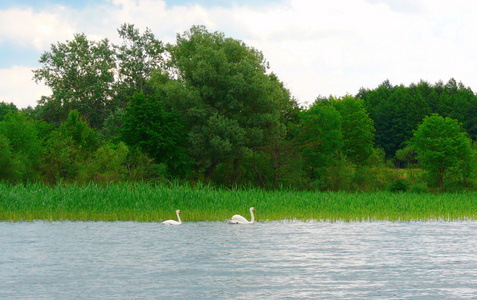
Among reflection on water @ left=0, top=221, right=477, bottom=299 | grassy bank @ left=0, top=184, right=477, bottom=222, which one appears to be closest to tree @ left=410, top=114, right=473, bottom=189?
grassy bank @ left=0, top=184, right=477, bottom=222

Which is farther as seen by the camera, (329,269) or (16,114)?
(16,114)

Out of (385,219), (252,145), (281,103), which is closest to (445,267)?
(385,219)

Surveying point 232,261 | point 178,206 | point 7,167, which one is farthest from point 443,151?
point 232,261

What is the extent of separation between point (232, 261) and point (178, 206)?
1406cm

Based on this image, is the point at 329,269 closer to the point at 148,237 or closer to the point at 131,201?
the point at 148,237

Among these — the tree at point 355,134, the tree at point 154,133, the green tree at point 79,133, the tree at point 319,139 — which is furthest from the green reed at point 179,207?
the tree at point 355,134

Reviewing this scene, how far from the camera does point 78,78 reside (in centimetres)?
8006

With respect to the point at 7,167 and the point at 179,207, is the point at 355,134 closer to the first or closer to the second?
the point at 7,167

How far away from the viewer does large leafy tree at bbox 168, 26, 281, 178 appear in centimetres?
5384

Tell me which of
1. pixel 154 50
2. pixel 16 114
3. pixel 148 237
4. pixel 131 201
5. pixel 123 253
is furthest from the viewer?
pixel 154 50

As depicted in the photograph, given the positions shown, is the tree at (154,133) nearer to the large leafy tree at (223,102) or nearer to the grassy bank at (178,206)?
the large leafy tree at (223,102)

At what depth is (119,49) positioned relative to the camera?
81.8 metres

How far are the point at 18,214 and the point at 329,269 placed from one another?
17559 mm

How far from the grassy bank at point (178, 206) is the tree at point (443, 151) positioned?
87.6 feet
